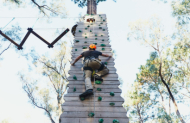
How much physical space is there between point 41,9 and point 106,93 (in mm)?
7497

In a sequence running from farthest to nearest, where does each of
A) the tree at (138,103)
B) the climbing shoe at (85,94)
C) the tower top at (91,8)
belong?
the tree at (138,103) < the tower top at (91,8) < the climbing shoe at (85,94)

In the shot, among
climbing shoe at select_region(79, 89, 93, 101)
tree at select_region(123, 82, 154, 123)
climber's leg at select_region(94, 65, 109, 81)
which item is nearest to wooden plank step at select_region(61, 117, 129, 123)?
climbing shoe at select_region(79, 89, 93, 101)

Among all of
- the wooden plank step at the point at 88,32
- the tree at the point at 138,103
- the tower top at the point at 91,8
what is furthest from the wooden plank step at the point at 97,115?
the tree at the point at 138,103

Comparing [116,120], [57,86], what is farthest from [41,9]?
[116,120]

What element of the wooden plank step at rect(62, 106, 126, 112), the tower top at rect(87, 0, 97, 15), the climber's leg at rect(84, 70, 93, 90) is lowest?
the wooden plank step at rect(62, 106, 126, 112)

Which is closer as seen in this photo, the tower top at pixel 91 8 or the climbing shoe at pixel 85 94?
the climbing shoe at pixel 85 94

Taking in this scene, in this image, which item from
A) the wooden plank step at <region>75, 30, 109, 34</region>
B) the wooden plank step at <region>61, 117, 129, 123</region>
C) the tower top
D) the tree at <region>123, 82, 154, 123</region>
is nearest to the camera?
the wooden plank step at <region>61, 117, 129, 123</region>

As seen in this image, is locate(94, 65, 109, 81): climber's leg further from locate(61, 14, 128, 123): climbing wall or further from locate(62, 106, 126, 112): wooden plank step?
locate(62, 106, 126, 112): wooden plank step

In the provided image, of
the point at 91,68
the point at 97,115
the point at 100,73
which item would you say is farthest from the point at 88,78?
the point at 97,115

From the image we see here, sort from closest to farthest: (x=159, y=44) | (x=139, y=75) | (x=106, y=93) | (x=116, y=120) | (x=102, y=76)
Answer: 1. (x=116, y=120)
2. (x=106, y=93)
3. (x=102, y=76)
4. (x=159, y=44)
5. (x=139, y=75)

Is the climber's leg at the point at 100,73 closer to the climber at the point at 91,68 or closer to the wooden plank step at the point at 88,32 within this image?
the climber at the point at 91,68

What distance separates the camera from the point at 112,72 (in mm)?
3350

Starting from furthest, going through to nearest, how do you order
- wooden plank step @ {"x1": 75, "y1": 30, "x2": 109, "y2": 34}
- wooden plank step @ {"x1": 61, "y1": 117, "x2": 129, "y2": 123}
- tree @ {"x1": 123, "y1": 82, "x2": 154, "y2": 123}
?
1. tree @ {"x1": 123, "y1": 82, "x2": 154, "y2": 123}
2. wooden plank step @ {"x1": 75, "y1": 30, "x2": 109, "y2": 34}
3. wooden plank step @ {"x1": 61, "y1": 117, "x2": 129, "y2": 123}

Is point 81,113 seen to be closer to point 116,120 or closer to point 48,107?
point 116,120
